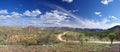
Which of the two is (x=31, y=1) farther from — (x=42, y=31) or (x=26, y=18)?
(x=42, y=31)

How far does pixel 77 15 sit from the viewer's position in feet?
42.0

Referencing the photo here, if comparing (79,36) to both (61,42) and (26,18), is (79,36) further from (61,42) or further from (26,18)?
(26,18)

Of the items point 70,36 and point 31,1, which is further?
point 70,36

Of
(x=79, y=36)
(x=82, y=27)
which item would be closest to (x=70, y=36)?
(x=79, y=36)

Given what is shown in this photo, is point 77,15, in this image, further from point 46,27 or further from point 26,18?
point 26,18

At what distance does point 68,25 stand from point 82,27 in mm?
784

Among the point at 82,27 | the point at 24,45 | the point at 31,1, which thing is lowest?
the point at 24,45

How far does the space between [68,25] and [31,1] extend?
220 cm

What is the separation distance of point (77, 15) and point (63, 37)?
1866mm

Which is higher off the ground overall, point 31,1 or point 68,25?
point 31,1

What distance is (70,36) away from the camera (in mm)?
14492

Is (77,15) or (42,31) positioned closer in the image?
(77,15)

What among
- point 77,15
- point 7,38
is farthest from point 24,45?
point 77,15

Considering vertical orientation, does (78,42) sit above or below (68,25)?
below
